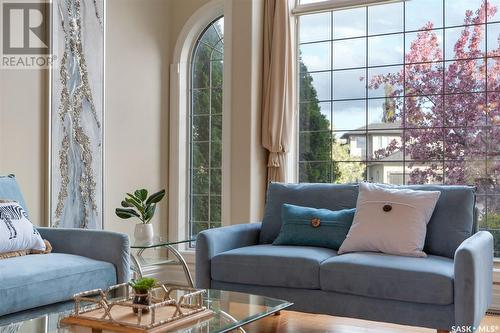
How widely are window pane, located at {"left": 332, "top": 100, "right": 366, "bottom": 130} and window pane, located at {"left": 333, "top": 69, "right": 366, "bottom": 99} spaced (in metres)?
0.07

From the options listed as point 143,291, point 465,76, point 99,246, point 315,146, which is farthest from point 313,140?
point 143,291

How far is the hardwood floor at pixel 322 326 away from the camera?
366cm

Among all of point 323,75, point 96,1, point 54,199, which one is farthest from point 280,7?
point 54,199

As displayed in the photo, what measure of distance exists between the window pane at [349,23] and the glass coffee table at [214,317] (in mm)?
2845

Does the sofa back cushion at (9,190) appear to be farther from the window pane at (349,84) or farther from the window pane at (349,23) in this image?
the window pane at (349,23)

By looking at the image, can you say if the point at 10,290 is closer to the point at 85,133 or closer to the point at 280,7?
the point at 85,133

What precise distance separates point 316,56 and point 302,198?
1586 mm

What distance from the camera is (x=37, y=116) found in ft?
13.5

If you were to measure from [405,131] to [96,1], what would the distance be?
2.59m

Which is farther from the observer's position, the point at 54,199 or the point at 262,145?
the point at 262,145

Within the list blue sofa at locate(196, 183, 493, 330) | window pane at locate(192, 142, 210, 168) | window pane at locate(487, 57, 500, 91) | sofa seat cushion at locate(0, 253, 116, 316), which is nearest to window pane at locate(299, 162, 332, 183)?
window pane at locate(192, 142, 210, 168)

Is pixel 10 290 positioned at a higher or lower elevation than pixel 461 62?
lower

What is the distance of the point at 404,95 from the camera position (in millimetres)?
4707

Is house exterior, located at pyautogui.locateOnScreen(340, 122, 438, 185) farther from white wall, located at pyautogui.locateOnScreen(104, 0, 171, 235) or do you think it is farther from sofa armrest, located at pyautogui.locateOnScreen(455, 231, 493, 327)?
sofa armrest, located at pyautogui.locateOnScreen(455, 231, 493, 327)
